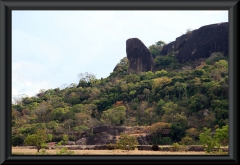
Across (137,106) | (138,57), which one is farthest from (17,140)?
(138,57)

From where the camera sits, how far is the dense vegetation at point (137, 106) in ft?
49.7

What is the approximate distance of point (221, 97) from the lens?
17078mm

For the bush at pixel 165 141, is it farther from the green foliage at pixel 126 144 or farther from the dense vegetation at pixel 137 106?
the green foliage at pixel 126 144

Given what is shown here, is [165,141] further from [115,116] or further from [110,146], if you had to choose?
[115,116]

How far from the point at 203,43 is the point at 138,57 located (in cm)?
440

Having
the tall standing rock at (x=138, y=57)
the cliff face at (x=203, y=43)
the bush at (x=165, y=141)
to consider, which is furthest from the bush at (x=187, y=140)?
the tall standing rock at (x=138, y=57)

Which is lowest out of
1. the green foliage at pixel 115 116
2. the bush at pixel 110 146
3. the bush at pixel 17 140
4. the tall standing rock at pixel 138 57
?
the bush at pixel 110 146

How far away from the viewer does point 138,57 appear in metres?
24.5

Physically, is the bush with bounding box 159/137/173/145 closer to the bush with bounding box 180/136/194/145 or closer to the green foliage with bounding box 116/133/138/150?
the bush with bounding box 180/136/194/145

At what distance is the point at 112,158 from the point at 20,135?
13.4 meters

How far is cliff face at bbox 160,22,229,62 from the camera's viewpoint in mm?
23578

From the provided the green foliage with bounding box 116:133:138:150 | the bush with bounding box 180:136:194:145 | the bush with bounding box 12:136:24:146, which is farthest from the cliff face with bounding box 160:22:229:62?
the bush with bounding box 12:136:24:146

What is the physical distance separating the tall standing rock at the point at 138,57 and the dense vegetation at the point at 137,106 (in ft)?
7.03
